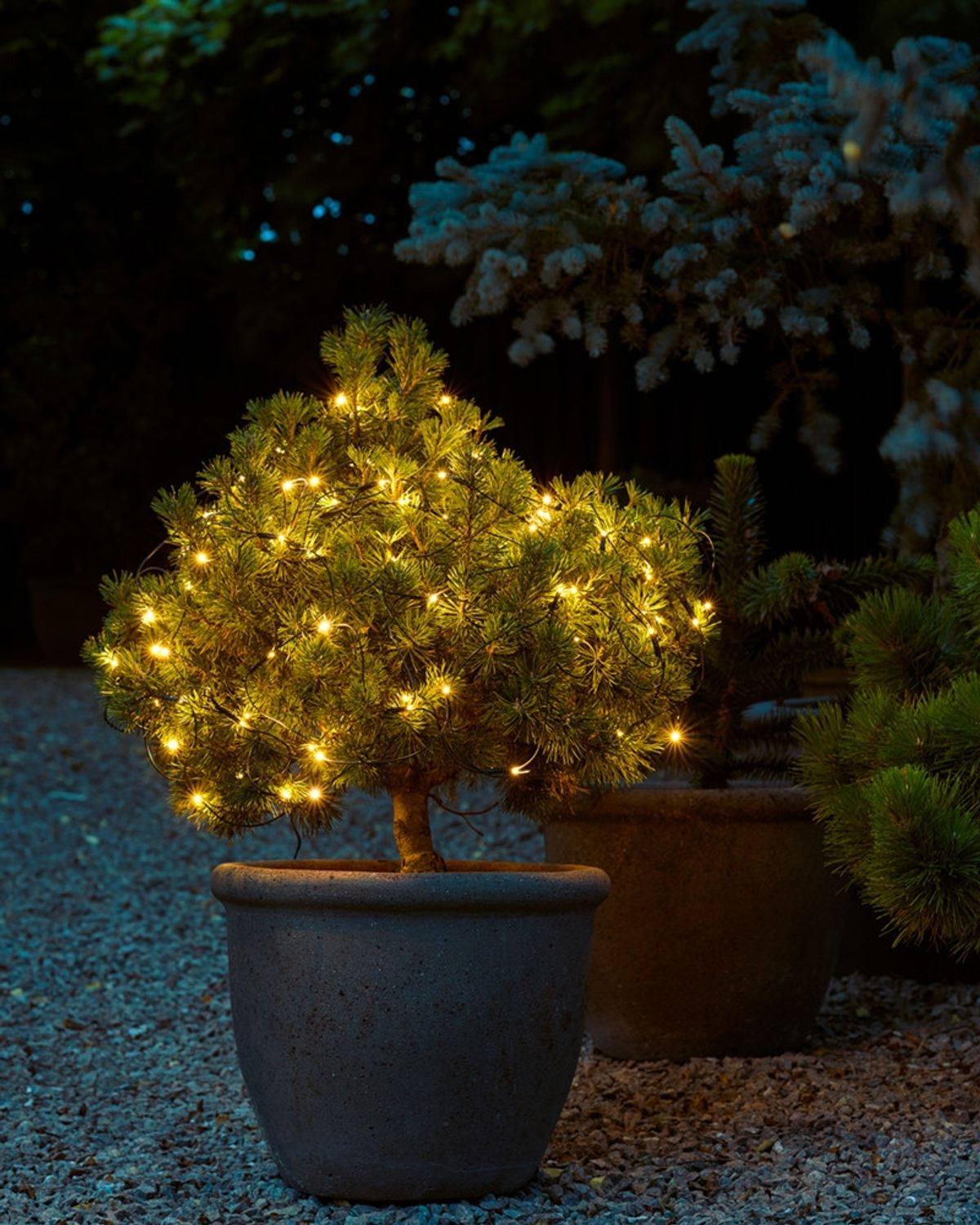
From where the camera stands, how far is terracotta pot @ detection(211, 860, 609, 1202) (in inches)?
101

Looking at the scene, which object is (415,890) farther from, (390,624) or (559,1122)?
(559,1122)

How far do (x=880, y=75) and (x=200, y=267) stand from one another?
8086mm

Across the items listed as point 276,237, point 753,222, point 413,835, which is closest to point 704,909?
point 413,835

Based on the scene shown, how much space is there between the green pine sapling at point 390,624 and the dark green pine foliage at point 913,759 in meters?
0.33

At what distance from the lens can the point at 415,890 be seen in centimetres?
254

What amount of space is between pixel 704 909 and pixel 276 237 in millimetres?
7381

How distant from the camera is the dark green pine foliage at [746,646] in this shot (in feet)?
11.9

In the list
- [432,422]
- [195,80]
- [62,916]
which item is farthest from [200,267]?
[432,422]

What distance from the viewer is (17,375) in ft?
37.3

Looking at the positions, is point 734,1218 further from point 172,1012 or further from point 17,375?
point 17,375

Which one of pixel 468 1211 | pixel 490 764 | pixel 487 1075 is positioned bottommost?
pixel 468 1211

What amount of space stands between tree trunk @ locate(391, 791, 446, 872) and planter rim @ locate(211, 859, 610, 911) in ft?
0.85

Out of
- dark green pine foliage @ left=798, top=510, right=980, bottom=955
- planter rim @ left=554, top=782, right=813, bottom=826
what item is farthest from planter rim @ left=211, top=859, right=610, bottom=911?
planter rim @ left=554, top=782, right=813, bottom=826

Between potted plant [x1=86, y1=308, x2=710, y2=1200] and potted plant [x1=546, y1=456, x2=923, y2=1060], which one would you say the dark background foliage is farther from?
potted plant [x1=86, y1=308, x2=710, y2=1200]
